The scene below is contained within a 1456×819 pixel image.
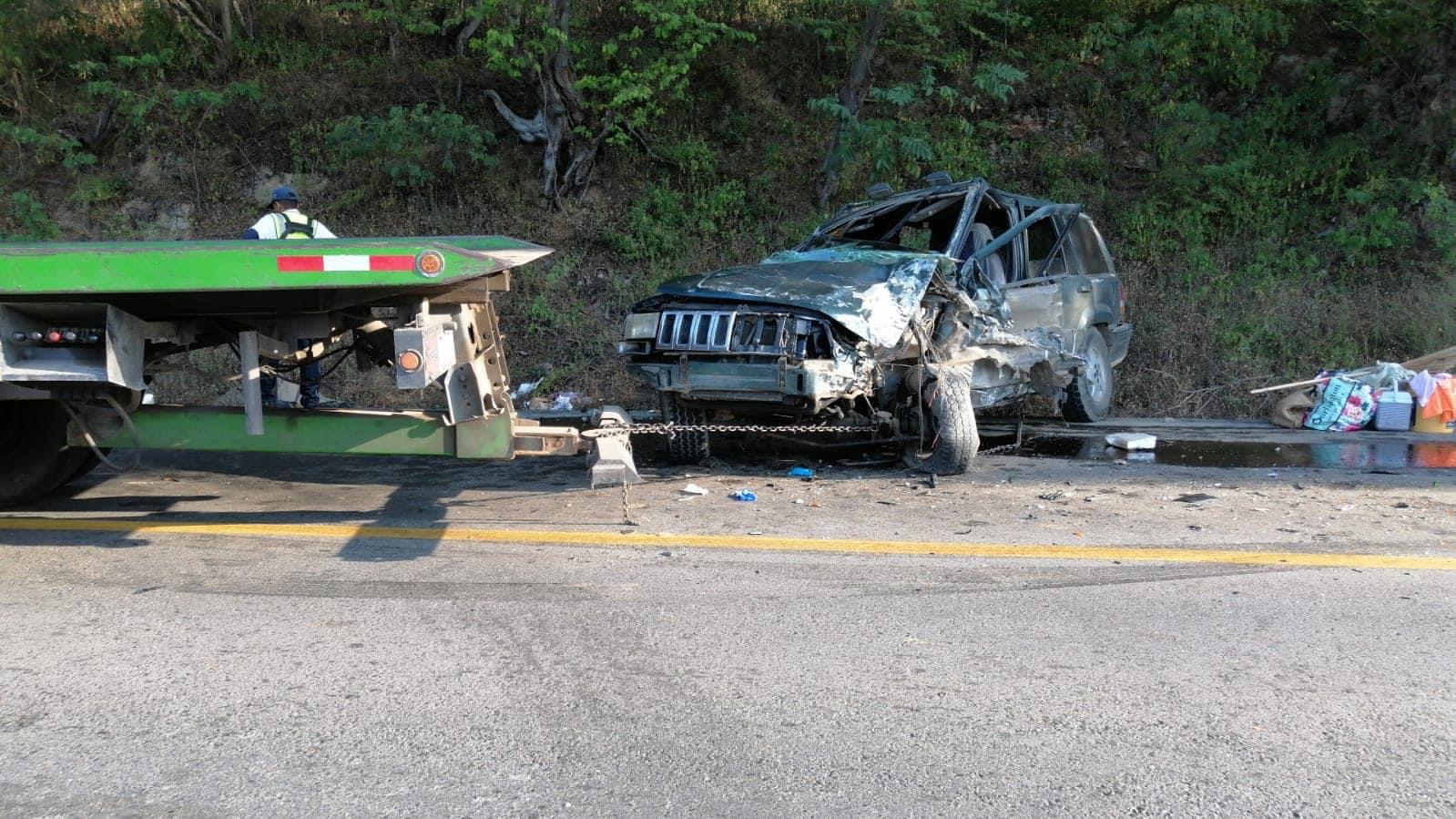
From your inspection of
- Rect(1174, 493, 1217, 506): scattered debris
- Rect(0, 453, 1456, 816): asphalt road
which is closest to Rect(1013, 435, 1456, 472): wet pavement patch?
Rect(1174, 493, 1217, 506): scattered debris

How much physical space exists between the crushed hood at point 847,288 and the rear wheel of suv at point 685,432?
827 millimetres

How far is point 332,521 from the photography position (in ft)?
20.4

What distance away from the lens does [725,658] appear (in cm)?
416

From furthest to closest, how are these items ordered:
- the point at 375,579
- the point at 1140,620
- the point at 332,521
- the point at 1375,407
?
the point at 1375,407 → the point at 332,521 → the point at 375,579 → the point at 1140,620

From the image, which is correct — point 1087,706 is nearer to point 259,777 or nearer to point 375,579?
point 259,777

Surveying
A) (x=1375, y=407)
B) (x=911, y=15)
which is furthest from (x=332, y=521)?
(x=911, y=15)

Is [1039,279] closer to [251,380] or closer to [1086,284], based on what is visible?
[1086,284]

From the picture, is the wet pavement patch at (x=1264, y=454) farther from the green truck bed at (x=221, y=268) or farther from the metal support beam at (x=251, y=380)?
the metal support beam at (x=251, y=380)

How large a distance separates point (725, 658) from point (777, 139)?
41.0ft

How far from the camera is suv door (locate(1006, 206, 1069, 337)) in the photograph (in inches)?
346

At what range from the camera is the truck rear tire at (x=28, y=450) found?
6418 mm

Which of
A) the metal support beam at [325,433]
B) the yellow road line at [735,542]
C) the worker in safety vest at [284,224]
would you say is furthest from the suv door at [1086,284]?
the worker in safety vest at [284,224]

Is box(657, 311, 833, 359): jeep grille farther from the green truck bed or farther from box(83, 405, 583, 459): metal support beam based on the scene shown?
the green truck bed

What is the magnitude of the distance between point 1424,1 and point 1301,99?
6.28ft
